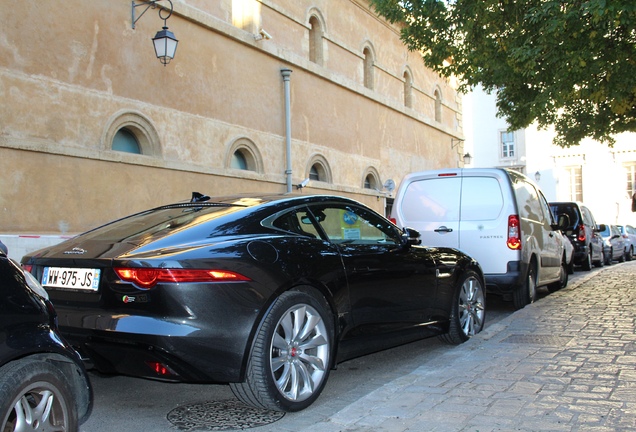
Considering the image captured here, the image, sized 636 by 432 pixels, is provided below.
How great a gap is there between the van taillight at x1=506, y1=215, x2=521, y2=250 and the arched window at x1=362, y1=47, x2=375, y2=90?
16302 millimetres

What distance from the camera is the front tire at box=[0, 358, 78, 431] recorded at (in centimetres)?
274

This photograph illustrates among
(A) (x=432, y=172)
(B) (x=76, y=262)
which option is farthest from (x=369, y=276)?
(A) (x=432, y=172)

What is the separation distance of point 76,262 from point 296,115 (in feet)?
50.2

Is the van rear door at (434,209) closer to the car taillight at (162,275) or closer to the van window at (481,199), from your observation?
the van window at (481,199)

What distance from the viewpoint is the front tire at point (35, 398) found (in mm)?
2744

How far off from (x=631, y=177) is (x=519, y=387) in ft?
155

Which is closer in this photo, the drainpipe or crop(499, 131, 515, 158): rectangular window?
the drainpipe

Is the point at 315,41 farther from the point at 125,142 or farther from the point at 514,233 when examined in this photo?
the point at 514,233

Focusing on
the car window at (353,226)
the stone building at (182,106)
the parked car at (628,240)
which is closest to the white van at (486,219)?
the car window at (353,226)

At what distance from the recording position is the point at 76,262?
416 cm

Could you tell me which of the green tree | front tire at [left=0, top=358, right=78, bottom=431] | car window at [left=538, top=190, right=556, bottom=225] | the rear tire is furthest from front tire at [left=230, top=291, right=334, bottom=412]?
the rear tire

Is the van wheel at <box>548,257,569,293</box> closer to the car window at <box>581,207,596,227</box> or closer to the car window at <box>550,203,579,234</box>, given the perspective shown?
the car window at <box>550,203,579,234</box>

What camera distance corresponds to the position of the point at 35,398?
2.93 meters

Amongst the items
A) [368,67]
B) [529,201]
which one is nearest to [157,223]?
[529,201]
